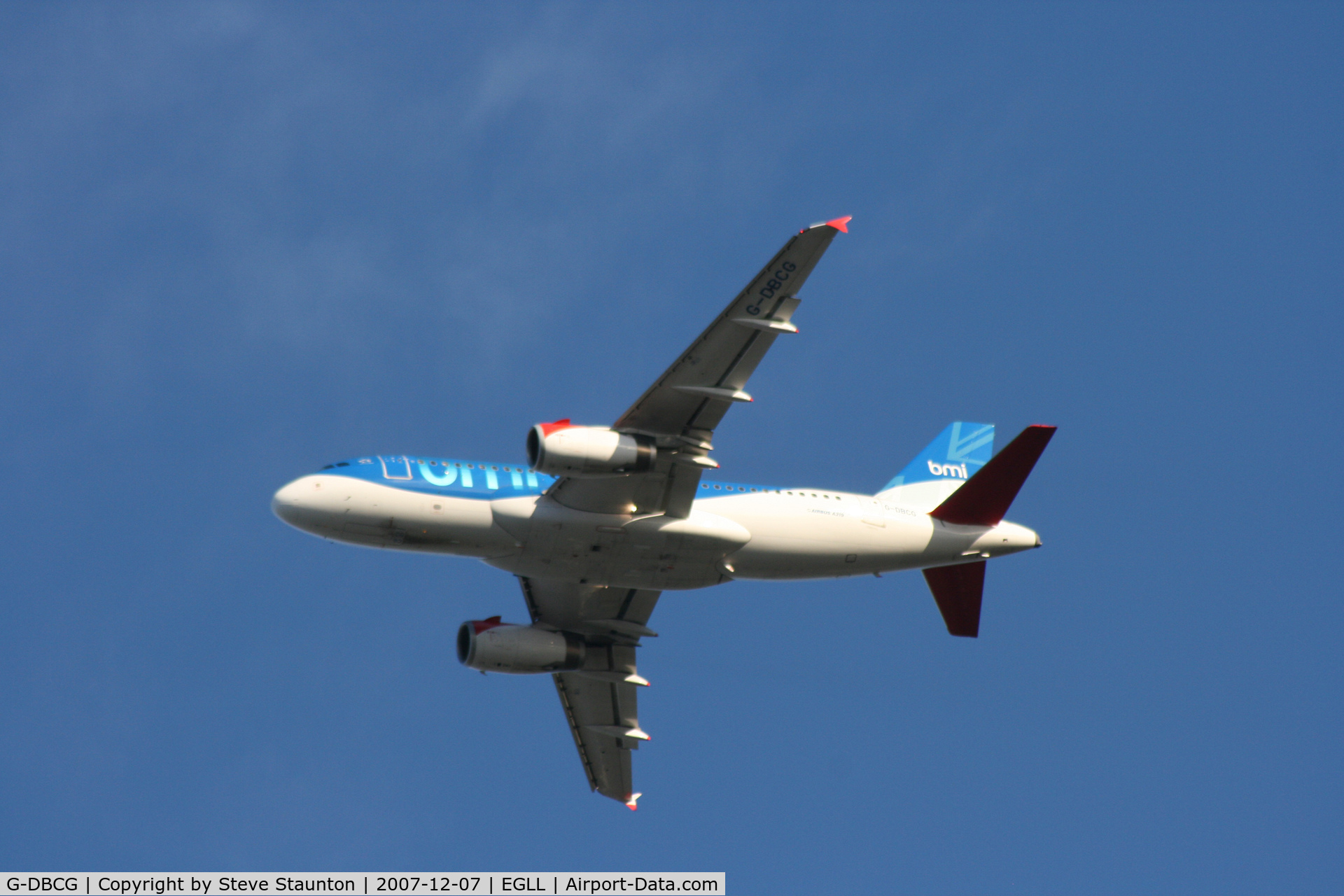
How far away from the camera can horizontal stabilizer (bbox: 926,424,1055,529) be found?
43281 millimetres

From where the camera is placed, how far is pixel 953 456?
49969 millimetres

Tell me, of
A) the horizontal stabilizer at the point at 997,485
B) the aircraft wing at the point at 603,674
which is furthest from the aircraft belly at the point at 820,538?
the aircraft wing at the point at 603,674

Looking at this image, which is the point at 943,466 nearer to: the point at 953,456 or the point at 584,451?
the point at 953,456

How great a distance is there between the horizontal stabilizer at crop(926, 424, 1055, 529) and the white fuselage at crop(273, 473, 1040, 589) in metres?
0.47

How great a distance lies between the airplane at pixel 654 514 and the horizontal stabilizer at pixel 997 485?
6 centimetres

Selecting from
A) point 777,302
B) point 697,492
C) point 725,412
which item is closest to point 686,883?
point 697,492

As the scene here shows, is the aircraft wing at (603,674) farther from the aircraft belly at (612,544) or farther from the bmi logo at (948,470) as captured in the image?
the bmi logo at (948,470)

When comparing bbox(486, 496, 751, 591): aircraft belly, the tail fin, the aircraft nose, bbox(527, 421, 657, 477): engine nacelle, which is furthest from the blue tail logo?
the aircraft nose

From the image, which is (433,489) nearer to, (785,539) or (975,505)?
(785,539)

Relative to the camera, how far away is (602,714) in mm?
50719

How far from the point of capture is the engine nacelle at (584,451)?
38.1m

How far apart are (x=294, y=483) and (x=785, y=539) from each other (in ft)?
52.4

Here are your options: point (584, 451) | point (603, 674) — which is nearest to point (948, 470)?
point (603, 674)

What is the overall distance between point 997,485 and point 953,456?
5685 mm
